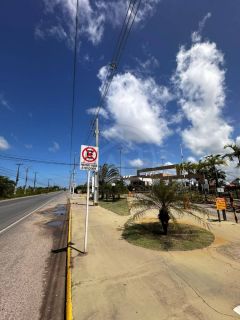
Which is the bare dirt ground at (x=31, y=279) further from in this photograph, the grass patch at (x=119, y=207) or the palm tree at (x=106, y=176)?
the palm tree at (x=106, y=176)

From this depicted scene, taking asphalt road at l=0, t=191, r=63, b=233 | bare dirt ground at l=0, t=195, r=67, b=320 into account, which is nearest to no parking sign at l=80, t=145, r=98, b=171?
bare dirt ground at l=0, t=195, r=67, b=320

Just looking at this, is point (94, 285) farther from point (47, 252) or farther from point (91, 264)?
point (47, 252)

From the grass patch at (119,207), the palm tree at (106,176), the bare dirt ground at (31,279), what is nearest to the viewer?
the bare dirt ground at (31,279)

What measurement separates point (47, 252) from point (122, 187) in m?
21.2

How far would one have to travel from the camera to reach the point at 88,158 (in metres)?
6.99

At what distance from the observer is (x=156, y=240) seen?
302 inches

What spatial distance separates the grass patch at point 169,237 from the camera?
700 cm

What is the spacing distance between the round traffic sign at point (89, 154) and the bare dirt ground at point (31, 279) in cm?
292

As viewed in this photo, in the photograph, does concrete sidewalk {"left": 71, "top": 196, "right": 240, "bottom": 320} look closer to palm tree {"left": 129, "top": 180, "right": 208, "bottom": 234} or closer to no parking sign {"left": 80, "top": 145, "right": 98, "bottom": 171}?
palm tree {"left": 129, "top": 180, "right": 208, "bottom": 234}

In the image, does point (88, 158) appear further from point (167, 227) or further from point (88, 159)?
point (167, 227)

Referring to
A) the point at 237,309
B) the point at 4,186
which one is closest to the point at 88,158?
the point at 237,309

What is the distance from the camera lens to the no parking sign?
6.86m

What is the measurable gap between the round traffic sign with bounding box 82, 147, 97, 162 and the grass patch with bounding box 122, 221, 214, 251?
312 centimetres

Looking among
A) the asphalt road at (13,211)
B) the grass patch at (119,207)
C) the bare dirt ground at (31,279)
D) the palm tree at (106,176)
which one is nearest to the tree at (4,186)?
the asphalt road at (13,211)
